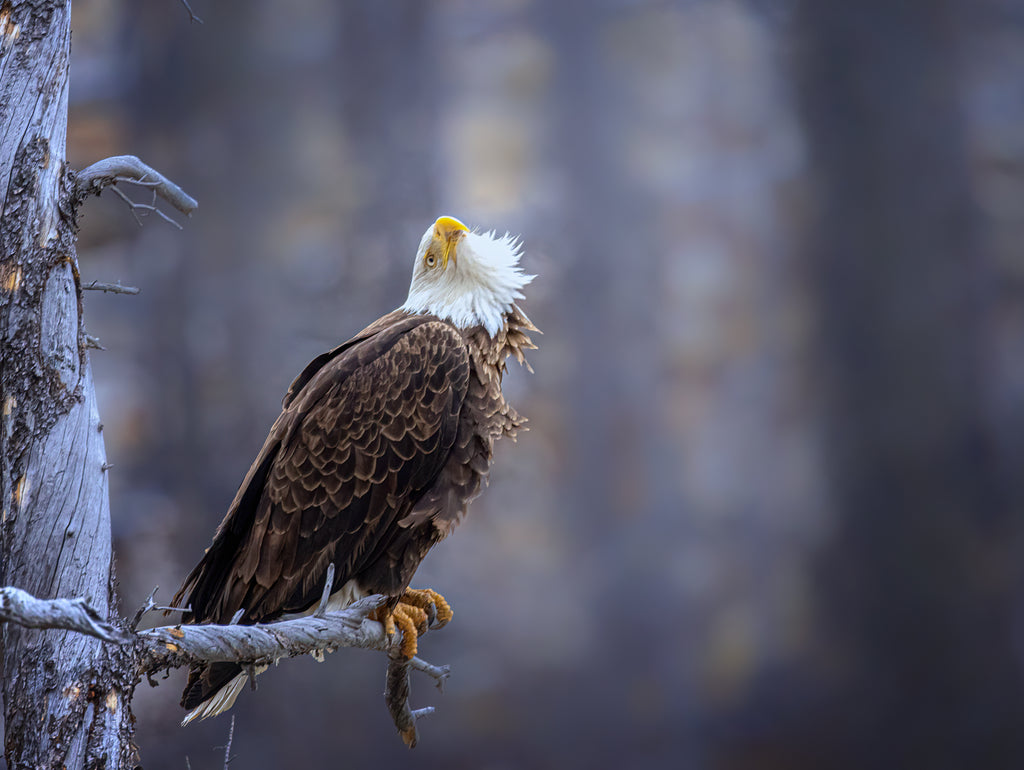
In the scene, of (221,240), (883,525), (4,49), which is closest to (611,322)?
(883,525)

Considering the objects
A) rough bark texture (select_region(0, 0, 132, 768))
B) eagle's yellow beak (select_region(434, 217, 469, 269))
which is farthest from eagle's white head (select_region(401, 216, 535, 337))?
rough bark texture (select_region(0, 0, 132, 768))

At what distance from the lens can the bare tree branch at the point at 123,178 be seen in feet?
5.41

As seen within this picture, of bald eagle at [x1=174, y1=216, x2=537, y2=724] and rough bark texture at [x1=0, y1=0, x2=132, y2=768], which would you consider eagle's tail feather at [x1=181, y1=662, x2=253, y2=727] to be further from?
rough bark texture at [x1=0, y1=0, x2=132, y2=768]

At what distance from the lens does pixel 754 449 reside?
14.1 ft

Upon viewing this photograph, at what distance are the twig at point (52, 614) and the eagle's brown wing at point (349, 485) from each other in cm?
105

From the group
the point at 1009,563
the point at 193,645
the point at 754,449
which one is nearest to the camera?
the point at 193,645

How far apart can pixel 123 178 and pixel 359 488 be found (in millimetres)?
911

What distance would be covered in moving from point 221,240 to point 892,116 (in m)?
3.41

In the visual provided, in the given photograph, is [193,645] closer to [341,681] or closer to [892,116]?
[341,681]

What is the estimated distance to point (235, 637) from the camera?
62.7 inches

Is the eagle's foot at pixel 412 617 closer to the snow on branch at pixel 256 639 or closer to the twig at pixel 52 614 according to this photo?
the snow on branch at pixel 256 639

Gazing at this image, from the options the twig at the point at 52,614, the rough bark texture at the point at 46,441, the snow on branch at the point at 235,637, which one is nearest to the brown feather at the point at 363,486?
the snow on branch at the point at 235,637

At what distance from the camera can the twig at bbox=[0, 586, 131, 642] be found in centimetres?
110

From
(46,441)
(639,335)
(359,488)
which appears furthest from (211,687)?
(639,335)
